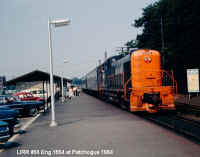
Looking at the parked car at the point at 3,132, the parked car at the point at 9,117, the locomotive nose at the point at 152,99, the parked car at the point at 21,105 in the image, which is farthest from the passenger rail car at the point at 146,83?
the parked car at the point at 3,132

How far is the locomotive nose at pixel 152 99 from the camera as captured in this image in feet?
44.2

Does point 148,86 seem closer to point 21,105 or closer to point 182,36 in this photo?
point 21,105

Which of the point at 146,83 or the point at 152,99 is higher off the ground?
the point at 146,83

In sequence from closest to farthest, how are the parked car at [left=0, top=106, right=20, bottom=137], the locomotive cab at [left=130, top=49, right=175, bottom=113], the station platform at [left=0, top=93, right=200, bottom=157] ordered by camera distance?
the station platform at [left=0, top=93, right=200, bottom=157] < the parked car at [left=0, top=106, right=20, bottom=137] < the locomotive cab at [left=130, top=49, right=175, bottom=113]

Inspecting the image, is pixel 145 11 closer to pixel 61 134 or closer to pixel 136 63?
pixel 136 63

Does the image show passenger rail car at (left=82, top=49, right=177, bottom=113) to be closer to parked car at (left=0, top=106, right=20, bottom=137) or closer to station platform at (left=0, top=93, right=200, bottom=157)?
station platform at (left=0, top=93, right=200, bottom=157)

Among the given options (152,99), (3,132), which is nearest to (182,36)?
(152,99)

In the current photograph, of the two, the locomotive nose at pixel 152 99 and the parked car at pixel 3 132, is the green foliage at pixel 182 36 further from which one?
the parked car at pixel 3 132

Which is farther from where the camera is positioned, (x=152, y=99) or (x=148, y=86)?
(x=148, y=86)

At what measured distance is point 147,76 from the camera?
48.5 feet

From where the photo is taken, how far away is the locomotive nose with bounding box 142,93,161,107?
44.2ft

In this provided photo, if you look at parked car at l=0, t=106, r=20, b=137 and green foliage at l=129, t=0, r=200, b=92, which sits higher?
green foliage at l=129, t=0, r=200, b=92

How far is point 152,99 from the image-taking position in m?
13.5

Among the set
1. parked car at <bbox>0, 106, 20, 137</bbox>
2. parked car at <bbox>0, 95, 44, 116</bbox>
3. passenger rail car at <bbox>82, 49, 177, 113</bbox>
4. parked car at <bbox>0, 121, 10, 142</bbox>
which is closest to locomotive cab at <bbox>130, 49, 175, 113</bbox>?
passenger rail car at <bbox>82, 49, 177, 113</bbox>
